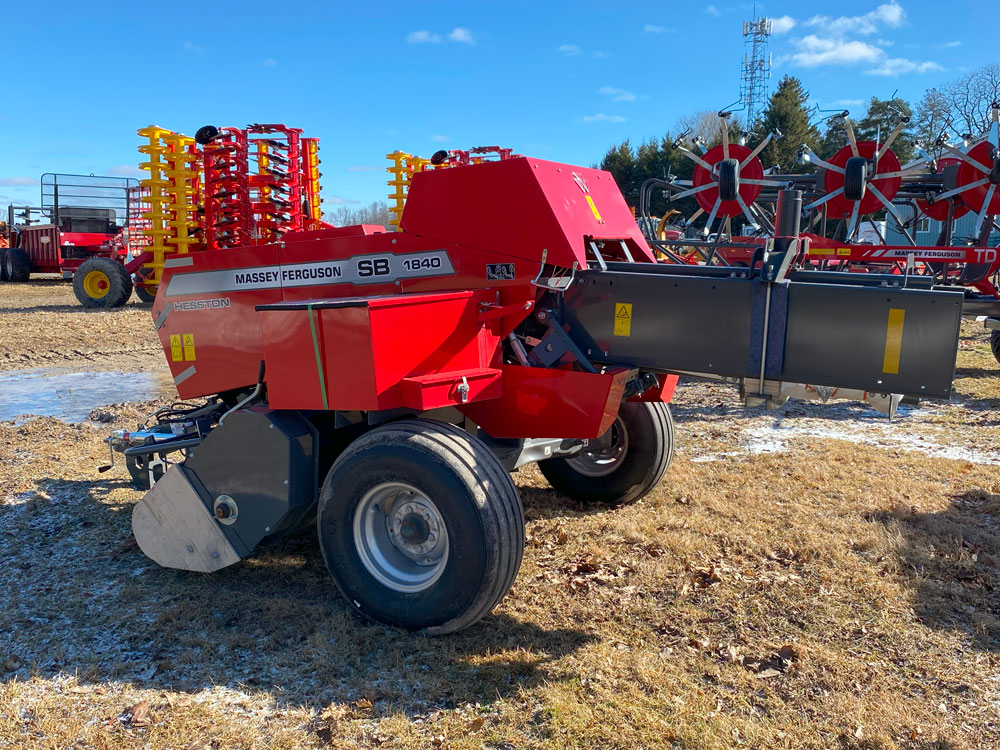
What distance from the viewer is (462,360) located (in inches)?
144

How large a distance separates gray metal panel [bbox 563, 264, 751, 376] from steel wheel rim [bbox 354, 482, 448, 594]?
1.07 meters

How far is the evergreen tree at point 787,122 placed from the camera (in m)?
30.4

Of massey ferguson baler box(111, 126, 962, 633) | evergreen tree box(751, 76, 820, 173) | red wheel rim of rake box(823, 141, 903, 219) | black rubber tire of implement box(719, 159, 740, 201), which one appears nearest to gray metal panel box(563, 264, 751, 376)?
massey ferguson baler box(111, 126, 962, 633)

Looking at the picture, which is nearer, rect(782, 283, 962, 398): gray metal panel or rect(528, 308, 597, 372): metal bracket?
rect(782, 283, 962, 398): gray metal panel

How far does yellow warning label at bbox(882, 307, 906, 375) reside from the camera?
3.03 metres

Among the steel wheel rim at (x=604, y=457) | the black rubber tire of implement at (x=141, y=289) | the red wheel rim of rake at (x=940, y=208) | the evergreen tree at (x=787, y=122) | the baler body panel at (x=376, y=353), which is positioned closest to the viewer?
the baler body panel at (x=376, y=353)

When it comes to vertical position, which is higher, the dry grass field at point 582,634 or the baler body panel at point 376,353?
the baler body panel at point 376,353

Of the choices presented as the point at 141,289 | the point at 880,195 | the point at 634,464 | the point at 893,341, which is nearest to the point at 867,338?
the point at 893,341

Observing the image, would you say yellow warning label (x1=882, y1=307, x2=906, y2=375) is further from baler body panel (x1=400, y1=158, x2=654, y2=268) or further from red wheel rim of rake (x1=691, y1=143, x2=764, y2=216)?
red wheel rim of rake (x1=691, y1=143, x2=764, y2=216)

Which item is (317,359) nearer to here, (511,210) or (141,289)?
(511,210)

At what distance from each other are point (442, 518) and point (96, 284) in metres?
16.9

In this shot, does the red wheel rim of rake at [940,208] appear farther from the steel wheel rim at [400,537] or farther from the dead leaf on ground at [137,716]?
the dead leaf on ground at [137,716]

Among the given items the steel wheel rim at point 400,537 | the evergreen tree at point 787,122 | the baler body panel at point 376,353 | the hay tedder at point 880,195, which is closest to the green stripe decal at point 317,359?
the baler body panel at point 376,353

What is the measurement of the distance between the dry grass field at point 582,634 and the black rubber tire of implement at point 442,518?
16 cm
